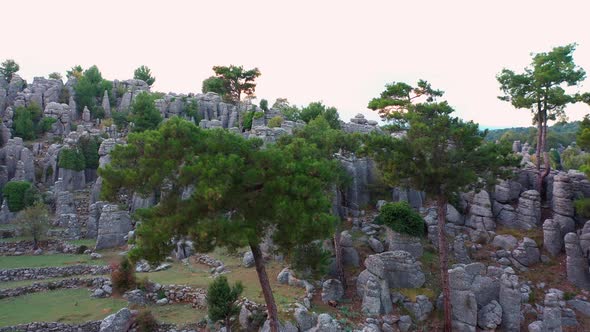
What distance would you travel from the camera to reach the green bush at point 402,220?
25.1 meters

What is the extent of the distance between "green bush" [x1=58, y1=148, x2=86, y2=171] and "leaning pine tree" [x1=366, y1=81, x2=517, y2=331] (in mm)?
33437

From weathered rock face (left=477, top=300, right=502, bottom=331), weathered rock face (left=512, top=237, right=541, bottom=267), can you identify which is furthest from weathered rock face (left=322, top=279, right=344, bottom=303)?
weathered rock face (left=512, top=237, right=541, bottom=267)

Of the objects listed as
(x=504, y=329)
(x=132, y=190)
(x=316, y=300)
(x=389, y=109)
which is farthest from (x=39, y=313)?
(x=504, y=329)

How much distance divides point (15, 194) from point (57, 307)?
20989 mm

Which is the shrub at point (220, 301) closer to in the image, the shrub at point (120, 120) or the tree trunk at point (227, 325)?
the tree trunk at point (227, 325)

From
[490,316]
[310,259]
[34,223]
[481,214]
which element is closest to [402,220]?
[481,214]

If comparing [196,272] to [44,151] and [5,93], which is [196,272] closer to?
[44,151]

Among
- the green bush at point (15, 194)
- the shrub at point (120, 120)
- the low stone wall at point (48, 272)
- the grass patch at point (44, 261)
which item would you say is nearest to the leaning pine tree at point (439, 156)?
the low stone wall at point (48, 272)

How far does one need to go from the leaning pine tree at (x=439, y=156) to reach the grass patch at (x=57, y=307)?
15.8 meters

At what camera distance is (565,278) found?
78.6 feet

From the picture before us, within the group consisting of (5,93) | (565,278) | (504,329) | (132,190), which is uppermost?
(5,93)

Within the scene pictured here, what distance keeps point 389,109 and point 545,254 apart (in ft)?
46.1

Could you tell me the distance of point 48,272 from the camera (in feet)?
86.2

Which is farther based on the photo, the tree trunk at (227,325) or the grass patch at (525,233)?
the grass patch at (525,233)
